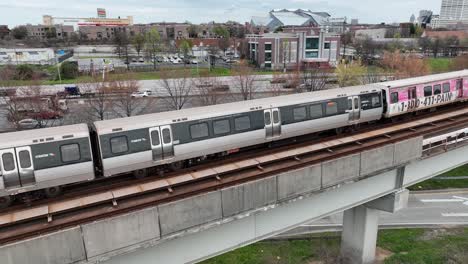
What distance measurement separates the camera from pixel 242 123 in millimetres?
15117

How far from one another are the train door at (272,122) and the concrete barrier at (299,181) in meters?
4.15

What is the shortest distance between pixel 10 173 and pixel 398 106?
18879 mm

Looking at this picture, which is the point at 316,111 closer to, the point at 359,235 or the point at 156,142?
the point at 359,235

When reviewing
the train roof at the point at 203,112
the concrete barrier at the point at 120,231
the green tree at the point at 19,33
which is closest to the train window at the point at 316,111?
the train roof at the point at 203,112

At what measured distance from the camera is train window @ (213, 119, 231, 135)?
14523mm

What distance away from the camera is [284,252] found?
19359 millimetres

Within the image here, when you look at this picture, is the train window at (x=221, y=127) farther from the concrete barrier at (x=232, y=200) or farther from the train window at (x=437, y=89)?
the train window at (x=437, y=89)

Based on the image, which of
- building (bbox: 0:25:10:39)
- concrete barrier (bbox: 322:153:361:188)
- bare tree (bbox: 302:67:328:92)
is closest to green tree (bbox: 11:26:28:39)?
building (bbox: 0:25:10:39)

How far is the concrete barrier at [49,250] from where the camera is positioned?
8.02 meters

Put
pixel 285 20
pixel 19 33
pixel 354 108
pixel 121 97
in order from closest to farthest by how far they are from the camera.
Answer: pixel 354 108
pixel 121 97
pixel 19 33
pixel 285 20

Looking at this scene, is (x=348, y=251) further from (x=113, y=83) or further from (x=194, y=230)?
(x=113, y=83)

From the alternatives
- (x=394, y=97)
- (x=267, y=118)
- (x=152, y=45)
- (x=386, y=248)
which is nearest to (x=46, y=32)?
(x=152, y=45)

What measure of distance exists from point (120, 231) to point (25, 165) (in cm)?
454

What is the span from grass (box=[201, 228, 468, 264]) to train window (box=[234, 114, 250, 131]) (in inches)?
312
